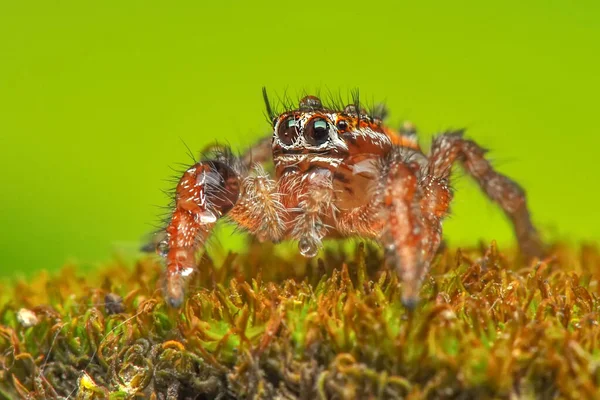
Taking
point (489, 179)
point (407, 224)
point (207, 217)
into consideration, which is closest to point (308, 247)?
point (207, 217)

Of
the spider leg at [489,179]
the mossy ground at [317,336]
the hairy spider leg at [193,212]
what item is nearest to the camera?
the mossy ground at [317,336]

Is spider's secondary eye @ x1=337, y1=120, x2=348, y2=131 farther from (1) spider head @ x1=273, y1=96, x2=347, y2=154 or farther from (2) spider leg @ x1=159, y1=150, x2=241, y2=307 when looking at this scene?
(2) spider leg @ x1=159, y1=150, x2=241, y2=307

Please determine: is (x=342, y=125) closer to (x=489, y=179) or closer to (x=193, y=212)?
(x=193, y=212)

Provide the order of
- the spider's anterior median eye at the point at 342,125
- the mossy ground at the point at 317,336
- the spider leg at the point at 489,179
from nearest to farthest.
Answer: the mossy ground at the point at 317,336 < the spider's anterior median eye at the point at 342,125 < the spider leg at the point at 489,179

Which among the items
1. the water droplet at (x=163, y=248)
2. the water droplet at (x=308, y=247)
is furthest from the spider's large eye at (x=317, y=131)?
the water droplet at (x=163, y=248)

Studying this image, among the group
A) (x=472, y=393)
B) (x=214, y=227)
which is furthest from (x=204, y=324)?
(x=472, y=393)

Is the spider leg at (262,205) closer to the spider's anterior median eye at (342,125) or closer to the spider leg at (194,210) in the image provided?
the spider leg at (194,210)

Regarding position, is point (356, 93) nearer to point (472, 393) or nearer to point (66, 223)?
point (472, 393)
